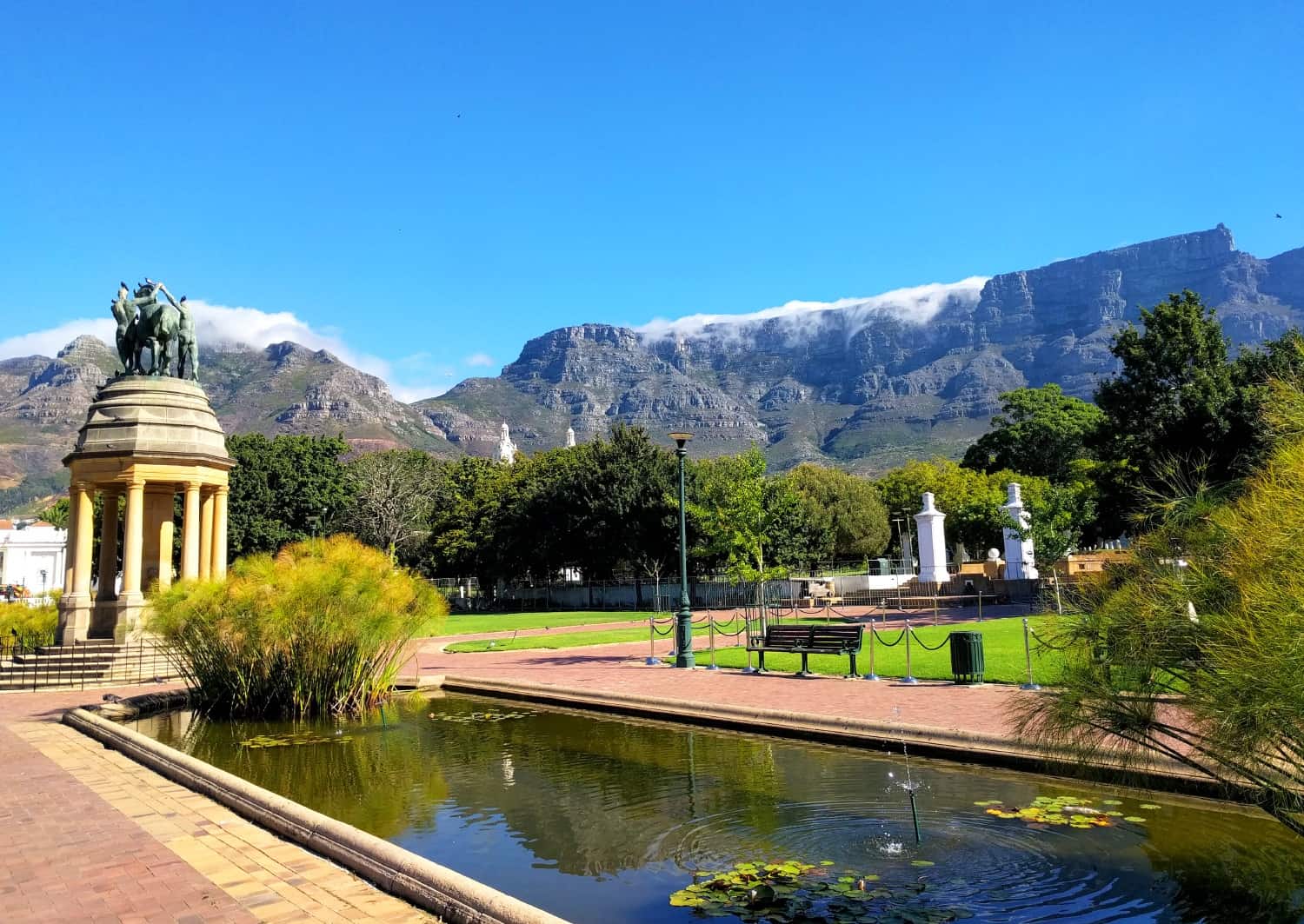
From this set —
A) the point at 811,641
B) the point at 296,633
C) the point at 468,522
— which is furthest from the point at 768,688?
the point at 468,522

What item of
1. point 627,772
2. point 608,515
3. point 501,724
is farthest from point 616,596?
point 627,772

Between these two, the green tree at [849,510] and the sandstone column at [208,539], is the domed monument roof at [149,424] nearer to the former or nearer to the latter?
the sandstone column at [208,539]

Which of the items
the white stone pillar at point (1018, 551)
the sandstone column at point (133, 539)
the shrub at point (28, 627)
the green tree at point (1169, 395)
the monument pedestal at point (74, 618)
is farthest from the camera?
the white stone pillar at point (1018, 551)

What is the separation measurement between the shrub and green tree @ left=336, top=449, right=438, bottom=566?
3816 centimetres

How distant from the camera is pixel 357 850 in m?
6.42

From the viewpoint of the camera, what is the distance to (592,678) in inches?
717

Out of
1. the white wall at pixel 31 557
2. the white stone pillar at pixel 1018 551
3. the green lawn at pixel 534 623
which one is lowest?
the green lawn at pixel 534 623

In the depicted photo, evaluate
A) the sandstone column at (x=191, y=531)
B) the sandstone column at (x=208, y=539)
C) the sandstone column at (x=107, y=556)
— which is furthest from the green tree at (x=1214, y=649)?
the sandstone column at (x=107, y=556)

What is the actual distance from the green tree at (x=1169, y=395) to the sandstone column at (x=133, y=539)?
32.1m

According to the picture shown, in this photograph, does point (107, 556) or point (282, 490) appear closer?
point (107, 556)

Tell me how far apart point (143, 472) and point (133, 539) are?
1.88 meters

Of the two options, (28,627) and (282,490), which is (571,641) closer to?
(28,627)

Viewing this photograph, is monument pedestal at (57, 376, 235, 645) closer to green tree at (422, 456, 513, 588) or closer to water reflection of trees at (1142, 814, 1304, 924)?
water reflection of trees at (1142, 814, 1304, 924)

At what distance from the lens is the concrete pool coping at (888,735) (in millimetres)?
7871
